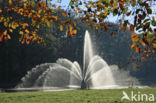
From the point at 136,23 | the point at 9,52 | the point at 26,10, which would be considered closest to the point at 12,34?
the point at 9,52

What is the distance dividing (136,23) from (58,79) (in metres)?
33.8

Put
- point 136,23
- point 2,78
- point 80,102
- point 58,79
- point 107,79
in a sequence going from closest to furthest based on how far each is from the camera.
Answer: point 136,23 → point 80,102 → point 107,79 → point 58,79 → point 2,78

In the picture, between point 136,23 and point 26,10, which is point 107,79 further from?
point 136,23

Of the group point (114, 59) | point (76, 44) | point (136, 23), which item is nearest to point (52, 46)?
point (76, 44)

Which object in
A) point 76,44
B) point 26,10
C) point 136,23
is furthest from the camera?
point 76,44

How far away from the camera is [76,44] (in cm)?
5353

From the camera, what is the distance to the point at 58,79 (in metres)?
37.8

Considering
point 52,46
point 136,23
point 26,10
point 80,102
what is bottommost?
point 80,102

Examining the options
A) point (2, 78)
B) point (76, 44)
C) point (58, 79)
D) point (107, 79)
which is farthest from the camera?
point (76, 44)

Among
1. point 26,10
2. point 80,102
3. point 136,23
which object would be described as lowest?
point 80,102

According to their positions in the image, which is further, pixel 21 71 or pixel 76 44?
pixel 76 44

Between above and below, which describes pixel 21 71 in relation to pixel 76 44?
below

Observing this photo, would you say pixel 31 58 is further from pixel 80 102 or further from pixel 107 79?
pixel 80 102

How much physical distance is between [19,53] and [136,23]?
36.2m
